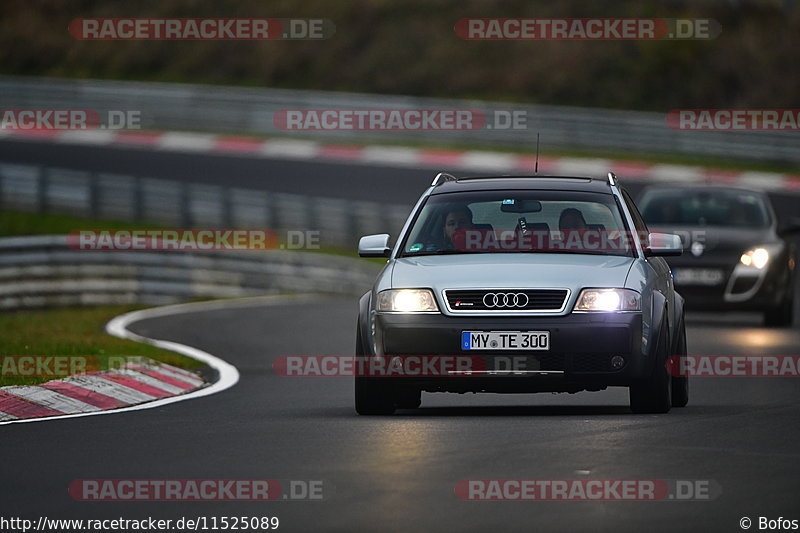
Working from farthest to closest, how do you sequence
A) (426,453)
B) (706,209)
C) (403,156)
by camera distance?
(403,156) < (706,209) < (426,453)

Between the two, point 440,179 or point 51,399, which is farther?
point 440,179

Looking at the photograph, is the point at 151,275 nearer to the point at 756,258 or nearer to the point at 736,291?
the point at 736,291

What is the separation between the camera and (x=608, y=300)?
11234 mm

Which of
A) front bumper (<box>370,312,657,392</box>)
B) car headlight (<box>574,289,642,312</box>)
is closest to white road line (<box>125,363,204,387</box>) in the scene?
front bumper (<box>370,312,657,392</box>)

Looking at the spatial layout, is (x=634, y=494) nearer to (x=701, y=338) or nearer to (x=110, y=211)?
(x=701, y=338)

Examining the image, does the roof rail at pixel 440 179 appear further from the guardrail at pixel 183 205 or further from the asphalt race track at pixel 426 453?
the guardrail at pixel 183 205

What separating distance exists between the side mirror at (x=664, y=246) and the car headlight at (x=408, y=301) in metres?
1.69

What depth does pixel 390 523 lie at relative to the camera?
7.47 meters

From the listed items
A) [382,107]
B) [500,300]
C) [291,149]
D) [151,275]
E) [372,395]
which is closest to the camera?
[500,300]

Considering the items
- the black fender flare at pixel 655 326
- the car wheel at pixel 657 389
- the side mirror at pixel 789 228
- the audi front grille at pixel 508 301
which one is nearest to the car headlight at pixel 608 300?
the audi front grille at pixel 508 301

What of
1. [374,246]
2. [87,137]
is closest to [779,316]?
[374,246]

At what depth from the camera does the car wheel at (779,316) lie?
21109 millimetres

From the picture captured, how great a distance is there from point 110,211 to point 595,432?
26958 millimetres

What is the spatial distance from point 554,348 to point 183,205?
2631 centimetres
